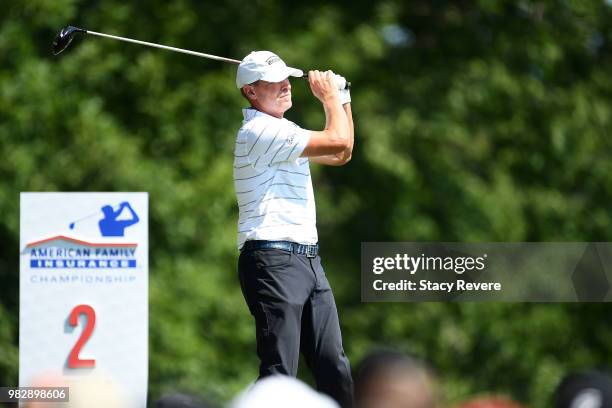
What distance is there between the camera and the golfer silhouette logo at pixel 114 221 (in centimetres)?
611

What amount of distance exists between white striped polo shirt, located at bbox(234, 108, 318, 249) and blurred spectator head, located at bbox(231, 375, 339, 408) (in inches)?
77.0

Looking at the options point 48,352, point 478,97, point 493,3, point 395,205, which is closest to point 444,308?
point 395,205

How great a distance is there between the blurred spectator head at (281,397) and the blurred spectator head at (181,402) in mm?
107

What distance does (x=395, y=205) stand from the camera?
→ 13.0 m

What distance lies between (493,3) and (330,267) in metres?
3.21

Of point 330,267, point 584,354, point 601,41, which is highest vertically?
point 601,41

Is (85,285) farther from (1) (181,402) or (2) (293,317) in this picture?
(1) (181,402)

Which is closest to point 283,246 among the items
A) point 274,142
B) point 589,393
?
point 274,142

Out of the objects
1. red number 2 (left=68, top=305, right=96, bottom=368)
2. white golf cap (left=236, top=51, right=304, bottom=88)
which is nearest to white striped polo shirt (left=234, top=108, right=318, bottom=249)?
white golf cap (left=236, top=51, right=304, bottom=88)

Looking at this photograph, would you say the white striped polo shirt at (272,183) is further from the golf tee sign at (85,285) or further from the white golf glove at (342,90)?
the golf tee sign at (85,285)

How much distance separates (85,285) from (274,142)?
5.40 feet

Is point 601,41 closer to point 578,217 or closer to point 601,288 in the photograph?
point 578,217

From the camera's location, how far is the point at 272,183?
16.1 ft

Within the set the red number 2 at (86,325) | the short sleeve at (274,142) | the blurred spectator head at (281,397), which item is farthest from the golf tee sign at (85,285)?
the blurred spectator head at (281,397)
